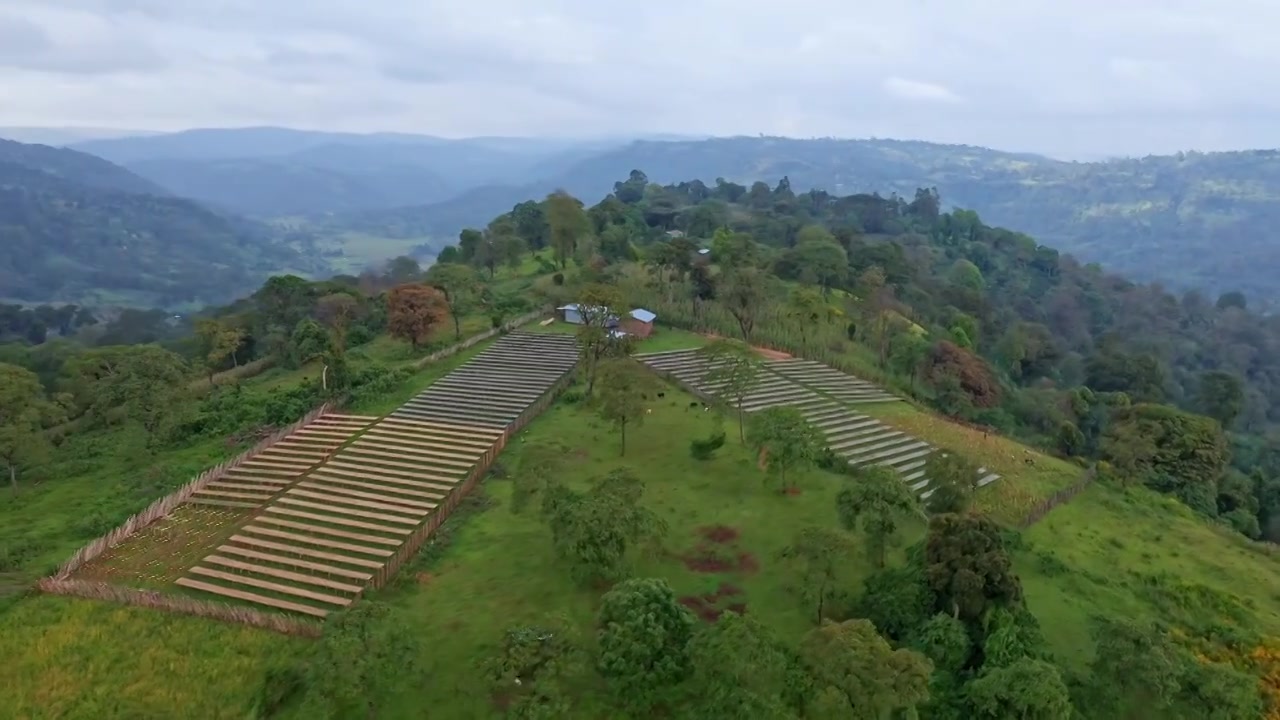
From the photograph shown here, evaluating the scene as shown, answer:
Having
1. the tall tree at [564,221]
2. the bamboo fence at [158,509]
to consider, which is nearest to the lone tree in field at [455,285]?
the tall tree at [564,221]

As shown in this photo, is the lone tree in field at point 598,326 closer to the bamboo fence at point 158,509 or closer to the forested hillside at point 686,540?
the forested hillside at point 686,540

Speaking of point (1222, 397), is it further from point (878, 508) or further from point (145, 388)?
point (145, 388)

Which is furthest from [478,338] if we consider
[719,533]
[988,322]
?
[988,322]

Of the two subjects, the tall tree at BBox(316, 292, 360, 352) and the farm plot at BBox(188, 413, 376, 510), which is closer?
the farm plot at BBox(188, 413, 376, 510)

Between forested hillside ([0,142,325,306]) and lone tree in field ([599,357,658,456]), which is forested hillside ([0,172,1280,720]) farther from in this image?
forested hillside ([0,142,325,306])

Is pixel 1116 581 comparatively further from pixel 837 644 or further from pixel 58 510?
pixel 58 510

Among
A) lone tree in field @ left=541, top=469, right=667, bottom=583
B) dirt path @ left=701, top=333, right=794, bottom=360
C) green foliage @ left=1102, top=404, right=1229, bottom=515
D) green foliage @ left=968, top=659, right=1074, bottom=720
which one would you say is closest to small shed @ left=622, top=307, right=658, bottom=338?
dirt path @ left=701, top=333, right=794, bottom=360

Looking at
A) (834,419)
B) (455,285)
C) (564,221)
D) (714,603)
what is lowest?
(714,603)
